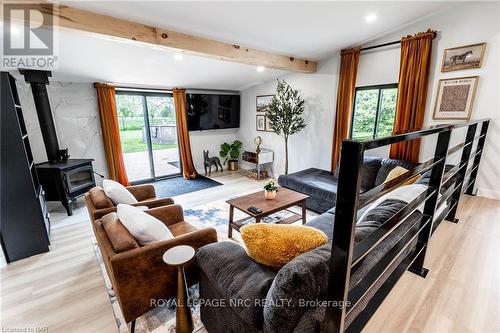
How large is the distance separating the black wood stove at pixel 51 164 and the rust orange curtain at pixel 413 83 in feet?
15.5

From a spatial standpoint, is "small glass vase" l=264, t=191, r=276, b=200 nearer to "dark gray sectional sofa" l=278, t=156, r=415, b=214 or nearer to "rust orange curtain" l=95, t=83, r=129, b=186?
"dark gray sectional sofa" l=278, t=156, r=415, b=214

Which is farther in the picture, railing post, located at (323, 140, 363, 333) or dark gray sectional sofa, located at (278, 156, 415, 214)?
dark gray sectional sofa, located at (278, 156, 415, 214)

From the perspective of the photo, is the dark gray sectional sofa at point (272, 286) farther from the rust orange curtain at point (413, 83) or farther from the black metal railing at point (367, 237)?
the rust orange curtain at point (413, 83)

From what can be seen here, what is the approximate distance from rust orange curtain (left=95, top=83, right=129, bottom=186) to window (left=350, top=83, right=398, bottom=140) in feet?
14.2

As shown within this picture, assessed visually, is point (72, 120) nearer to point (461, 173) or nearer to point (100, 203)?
point (100, 203)

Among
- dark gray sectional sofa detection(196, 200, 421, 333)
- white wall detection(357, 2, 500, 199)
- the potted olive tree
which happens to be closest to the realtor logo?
dark gray sectional sofa detection(196, 200, 421, 333)

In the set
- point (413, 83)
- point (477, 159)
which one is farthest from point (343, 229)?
point (413, 83)

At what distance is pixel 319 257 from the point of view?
3.16 ft

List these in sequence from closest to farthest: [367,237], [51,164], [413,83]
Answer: [367,237], [413,83], [51,164]

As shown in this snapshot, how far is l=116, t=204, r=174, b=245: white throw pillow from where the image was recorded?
1510 mm

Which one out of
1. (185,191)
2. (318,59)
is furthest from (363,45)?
(185,191)

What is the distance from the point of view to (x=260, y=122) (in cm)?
543

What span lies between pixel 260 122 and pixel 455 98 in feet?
11.6

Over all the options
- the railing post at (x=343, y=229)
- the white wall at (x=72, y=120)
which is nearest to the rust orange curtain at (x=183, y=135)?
the white wall at (x=72, y=120)
